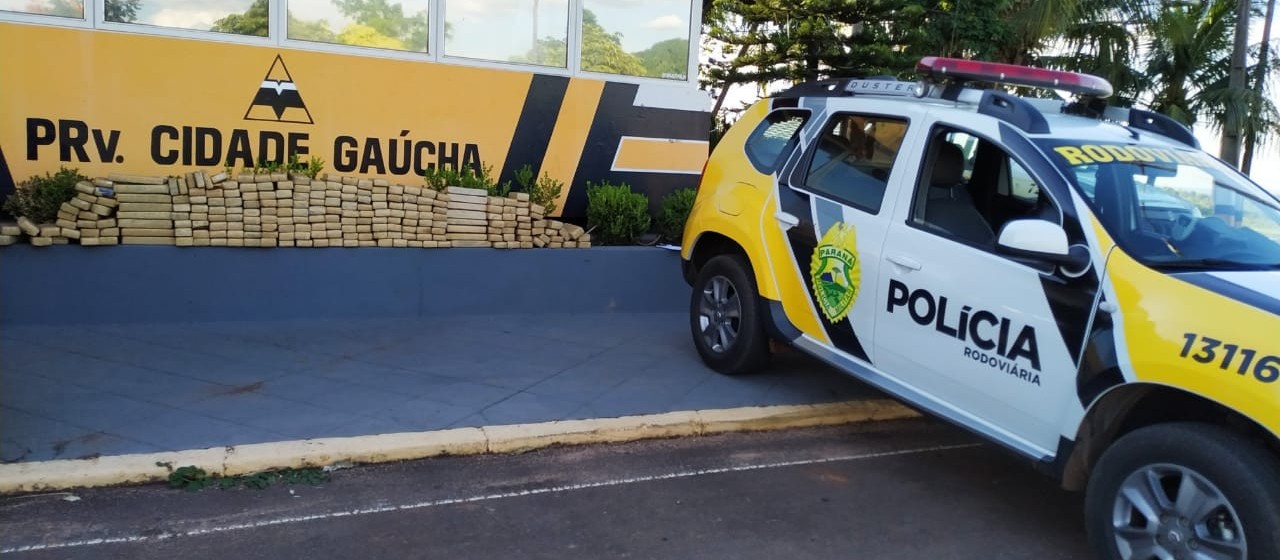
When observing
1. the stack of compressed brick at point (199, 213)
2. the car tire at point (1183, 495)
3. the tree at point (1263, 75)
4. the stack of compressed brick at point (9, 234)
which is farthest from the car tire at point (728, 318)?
the tree at point (1263, 75)

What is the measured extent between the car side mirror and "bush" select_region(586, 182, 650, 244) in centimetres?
485

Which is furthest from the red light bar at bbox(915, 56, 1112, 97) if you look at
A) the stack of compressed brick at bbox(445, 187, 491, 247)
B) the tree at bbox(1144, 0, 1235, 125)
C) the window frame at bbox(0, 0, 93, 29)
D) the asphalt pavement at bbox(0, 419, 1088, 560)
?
the tree at bbox(1144, 0, 1235, 125)

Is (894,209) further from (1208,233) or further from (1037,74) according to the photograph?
(1208,233)

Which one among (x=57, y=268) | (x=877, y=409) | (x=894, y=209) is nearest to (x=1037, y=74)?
(x=894, y=209)

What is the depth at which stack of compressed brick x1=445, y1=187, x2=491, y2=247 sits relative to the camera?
8.18m

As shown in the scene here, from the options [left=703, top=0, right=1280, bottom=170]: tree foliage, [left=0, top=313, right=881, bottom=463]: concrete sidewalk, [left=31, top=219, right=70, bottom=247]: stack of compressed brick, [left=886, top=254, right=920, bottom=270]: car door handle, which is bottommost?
[left=0, top=313, right=881, bottom=463]: concrete sidewalk

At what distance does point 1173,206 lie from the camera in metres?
4.59

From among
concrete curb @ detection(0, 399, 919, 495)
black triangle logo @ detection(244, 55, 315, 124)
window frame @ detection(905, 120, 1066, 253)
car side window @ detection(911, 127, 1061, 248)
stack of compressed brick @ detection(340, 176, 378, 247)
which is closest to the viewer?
window frame @ detection(905, 120, 1066, 253)

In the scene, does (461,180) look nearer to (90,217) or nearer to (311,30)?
(311,30)

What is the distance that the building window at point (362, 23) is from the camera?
8148mm

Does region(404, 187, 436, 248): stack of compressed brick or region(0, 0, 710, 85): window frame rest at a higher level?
region(0, 0, 710, 85): window frame

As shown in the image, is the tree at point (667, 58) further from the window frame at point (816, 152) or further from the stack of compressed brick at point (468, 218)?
the window frame at point (816, 152)

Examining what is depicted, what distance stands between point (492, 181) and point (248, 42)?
2.25 m

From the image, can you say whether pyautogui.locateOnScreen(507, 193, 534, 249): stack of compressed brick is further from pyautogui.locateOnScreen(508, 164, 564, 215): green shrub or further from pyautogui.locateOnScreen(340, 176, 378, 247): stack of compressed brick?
pyautogui.locateOnScreen(340, 176, 378, 247): stack of compressed brick
